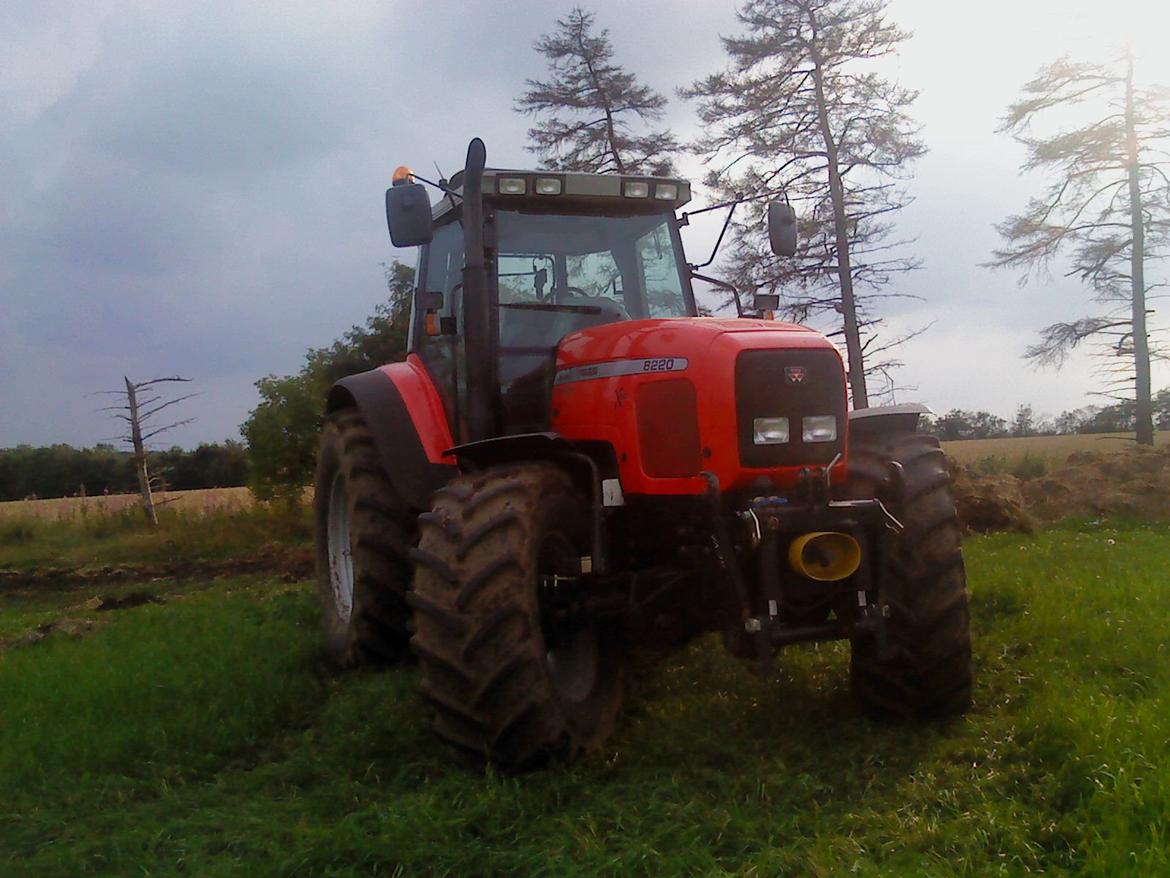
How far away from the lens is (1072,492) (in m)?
13.8

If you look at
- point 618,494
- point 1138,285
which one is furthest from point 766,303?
point 1138,285

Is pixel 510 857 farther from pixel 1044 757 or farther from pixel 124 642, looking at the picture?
pixel 124 642

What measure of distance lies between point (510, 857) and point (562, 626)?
1205 millimetres

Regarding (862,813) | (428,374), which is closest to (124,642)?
(428,374)

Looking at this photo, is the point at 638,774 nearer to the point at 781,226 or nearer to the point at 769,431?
the point at 769,431

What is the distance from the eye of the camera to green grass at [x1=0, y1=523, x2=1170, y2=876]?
3.31 meters

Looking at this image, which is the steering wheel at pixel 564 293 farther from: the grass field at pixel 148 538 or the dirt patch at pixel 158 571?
the grass field at pixel 148 538

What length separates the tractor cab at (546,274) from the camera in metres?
5.10

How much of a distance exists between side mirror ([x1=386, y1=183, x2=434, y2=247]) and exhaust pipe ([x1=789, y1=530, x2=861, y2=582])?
2136mm

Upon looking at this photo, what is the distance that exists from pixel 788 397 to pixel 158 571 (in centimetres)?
1050

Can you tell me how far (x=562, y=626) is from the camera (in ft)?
14.4

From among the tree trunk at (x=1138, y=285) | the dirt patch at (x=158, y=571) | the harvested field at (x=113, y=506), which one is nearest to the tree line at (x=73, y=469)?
the harvested field at (x=113, y=506)

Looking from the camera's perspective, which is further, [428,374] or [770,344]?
[428,374]

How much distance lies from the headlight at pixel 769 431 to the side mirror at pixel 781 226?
1.47 metres
